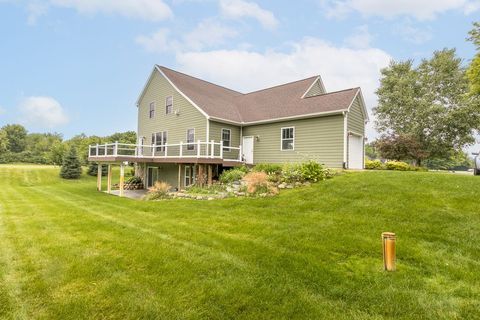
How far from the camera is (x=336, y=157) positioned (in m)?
13.0

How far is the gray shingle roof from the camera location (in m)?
13.9

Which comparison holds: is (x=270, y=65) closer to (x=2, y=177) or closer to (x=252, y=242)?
(x=252, y=242)

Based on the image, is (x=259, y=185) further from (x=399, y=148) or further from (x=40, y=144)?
(x=40, y=144)

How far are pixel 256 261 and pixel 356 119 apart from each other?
12211 mm

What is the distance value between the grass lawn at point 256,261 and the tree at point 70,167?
73.6 feet

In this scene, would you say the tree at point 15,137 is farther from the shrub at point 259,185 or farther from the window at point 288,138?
the shrub at point 259,185

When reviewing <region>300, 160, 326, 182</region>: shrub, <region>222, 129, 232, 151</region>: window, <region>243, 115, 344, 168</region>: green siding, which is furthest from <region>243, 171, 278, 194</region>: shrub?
<region>222, 129, 232, 151</region>: window

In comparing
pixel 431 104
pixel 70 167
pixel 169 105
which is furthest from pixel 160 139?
pixel 431 104

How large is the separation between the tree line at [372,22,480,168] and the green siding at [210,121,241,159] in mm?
11502

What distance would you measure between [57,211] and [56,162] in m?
34.9

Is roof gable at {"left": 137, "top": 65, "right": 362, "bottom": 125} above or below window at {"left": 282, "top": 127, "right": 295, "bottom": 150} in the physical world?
above

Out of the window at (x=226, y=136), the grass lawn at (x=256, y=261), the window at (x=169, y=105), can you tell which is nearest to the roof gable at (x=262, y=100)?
the window at (x=226, y=136)

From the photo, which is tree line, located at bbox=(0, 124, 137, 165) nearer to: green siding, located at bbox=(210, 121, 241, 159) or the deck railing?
the deck railing

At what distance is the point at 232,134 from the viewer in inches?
654
